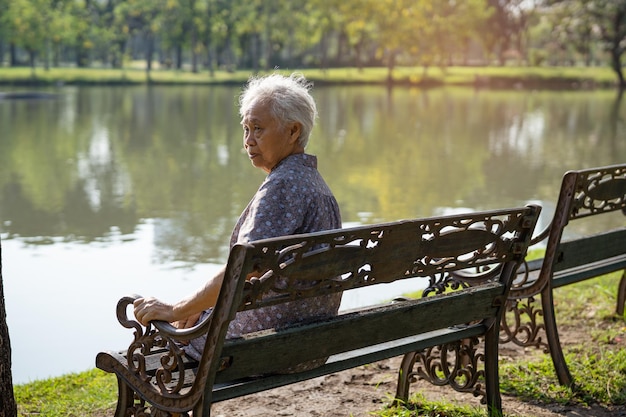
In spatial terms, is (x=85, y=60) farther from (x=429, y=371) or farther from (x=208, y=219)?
(x=429, y=371)

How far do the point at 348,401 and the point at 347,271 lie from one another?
1.41m

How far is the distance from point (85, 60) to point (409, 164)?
6043 centimetres

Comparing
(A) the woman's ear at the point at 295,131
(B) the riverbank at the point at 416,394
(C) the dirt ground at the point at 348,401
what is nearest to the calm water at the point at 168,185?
(B) the riverbank at the point at 416,394

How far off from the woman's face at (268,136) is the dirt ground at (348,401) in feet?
4.10

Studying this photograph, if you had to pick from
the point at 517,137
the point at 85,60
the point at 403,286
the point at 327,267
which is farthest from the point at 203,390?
the point at 85,60

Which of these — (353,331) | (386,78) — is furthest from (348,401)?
(386,78)

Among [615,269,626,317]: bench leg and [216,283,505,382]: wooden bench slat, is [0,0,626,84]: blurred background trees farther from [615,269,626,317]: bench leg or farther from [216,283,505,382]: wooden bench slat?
[216,283,505,382]: wooden bench slat

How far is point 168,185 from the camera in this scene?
42.4 feet

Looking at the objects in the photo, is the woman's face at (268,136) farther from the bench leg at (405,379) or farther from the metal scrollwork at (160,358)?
the bench leg at (405,379)

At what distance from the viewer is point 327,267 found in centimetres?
262

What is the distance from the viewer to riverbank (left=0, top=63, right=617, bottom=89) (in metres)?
50.6

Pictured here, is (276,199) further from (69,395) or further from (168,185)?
(168,185)

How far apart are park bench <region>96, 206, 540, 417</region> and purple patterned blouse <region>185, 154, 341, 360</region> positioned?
2.4 inches

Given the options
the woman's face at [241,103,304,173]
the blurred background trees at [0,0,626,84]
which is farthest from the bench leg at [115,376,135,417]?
the blurred background trees at [0,0,626,84]
